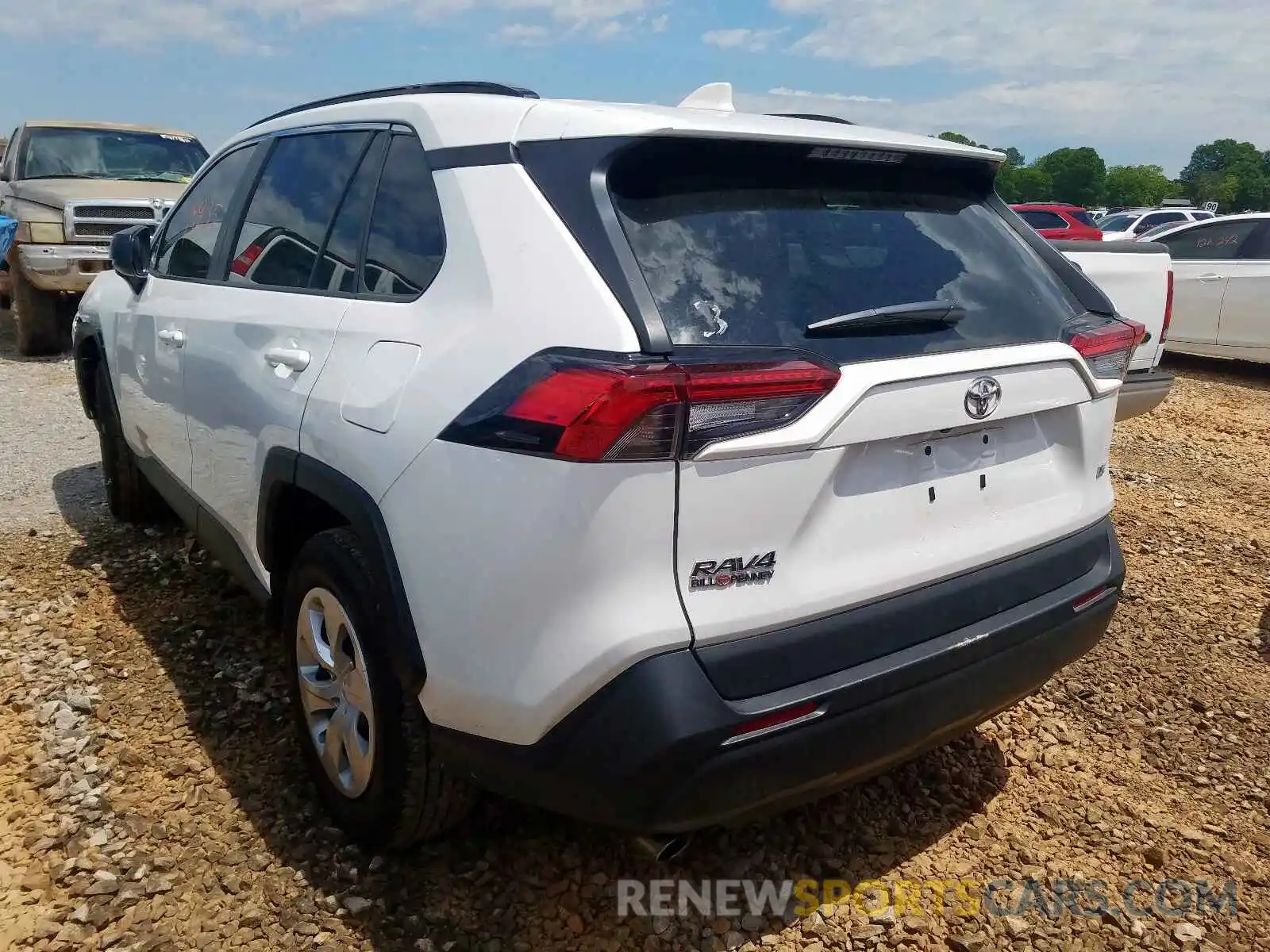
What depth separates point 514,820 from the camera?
2.66 meters

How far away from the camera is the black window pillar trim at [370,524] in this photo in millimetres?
2055

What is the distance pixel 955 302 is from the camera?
2221mm

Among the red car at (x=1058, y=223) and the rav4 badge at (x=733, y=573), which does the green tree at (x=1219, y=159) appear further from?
the rav4 badge at (x=733, y=573)

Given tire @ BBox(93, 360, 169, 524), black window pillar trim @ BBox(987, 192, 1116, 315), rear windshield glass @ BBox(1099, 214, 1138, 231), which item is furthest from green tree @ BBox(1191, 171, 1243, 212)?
tire @ BBox(93, 360, 169, 524)

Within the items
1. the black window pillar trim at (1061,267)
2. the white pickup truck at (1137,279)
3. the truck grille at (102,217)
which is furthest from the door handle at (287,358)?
the truck grille at (102,217)

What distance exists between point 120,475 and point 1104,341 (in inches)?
168

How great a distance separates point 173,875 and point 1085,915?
7.44 feet

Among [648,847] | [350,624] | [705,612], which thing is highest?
[705,612]

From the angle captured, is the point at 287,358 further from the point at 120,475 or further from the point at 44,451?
the point at 44,451

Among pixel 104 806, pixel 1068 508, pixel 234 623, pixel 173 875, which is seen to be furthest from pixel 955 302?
pixel 234 623

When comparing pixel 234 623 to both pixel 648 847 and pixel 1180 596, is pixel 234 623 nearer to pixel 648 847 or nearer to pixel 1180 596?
pixel 648 847

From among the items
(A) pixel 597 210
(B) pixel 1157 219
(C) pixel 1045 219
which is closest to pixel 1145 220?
(B) pixel 1157 219

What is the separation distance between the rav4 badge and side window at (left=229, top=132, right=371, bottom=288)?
1558 millimetres

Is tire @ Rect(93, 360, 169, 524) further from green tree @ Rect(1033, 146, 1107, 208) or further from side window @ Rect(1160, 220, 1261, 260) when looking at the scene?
green tree @ Rect(1033, 146, 1107, 208)
